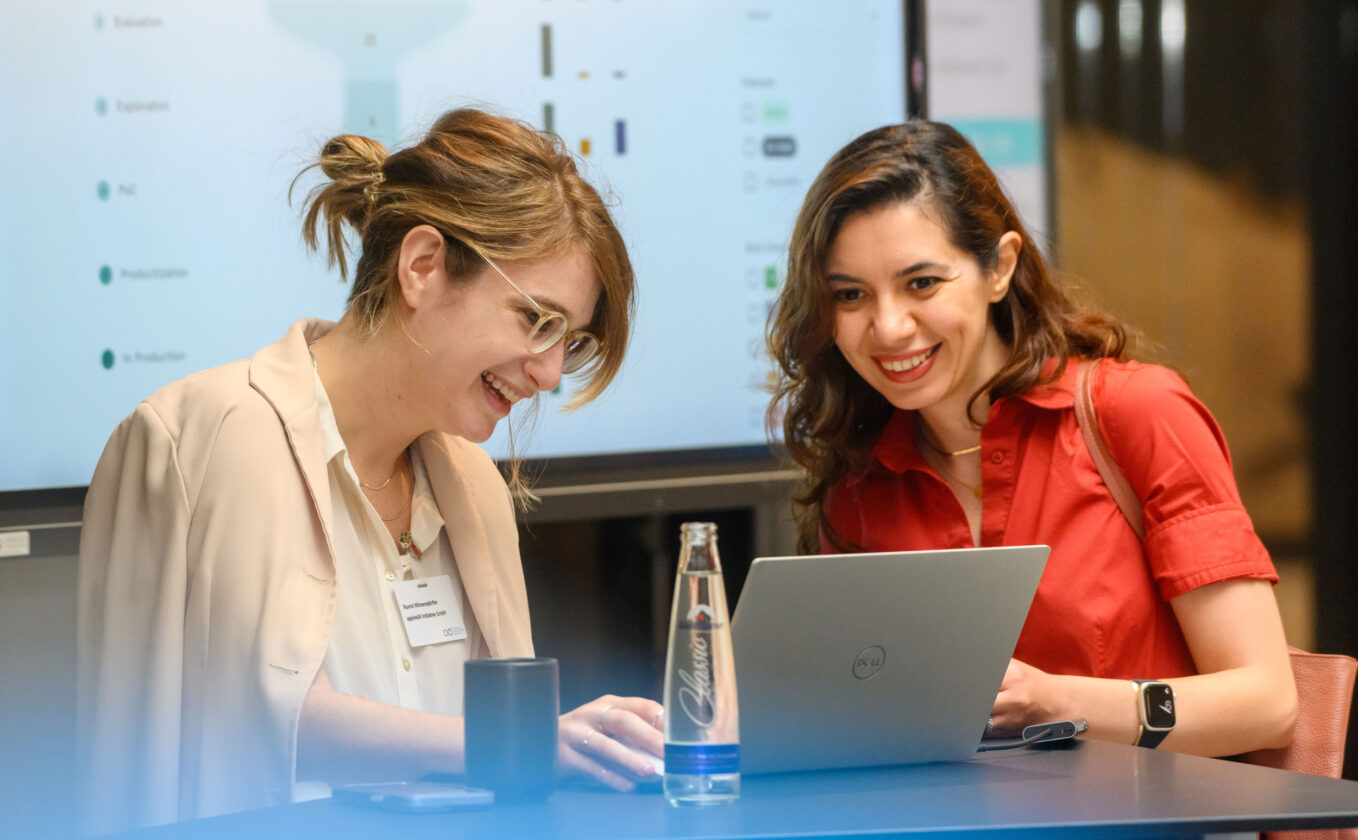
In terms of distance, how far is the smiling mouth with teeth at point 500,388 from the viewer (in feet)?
5.92

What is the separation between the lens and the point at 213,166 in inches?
92.0

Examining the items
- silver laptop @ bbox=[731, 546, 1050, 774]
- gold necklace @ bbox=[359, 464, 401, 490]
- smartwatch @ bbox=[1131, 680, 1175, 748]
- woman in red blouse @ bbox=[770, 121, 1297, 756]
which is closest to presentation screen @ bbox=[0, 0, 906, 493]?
gold necklace @ bbox=[359, 464, 401, 490]

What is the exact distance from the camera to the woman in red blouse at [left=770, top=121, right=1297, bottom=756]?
179cm

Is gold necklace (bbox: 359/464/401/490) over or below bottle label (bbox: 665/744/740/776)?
over

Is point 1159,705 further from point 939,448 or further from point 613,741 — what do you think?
point 613,741

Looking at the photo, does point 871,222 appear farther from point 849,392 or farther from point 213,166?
point 213,166

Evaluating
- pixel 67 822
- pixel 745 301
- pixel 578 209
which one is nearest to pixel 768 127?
pixel 745 301

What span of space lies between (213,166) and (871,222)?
3.97 feet

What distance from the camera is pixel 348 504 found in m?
1.77

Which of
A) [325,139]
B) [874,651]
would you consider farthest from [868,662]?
[325,139]

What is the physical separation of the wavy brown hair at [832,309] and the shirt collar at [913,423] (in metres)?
0.01

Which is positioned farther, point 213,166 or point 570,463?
point 570,463

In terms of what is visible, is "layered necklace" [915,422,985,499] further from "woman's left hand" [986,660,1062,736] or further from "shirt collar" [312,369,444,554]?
"shirt collar" [312,369,444,554]

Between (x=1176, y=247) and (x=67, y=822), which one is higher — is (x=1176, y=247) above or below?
above
